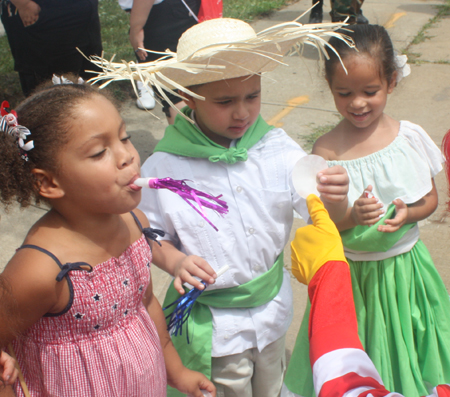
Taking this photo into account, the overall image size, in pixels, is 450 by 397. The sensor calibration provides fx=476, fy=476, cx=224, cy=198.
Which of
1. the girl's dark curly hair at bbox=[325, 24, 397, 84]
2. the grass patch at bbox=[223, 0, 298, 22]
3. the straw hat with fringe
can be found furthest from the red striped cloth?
the grass patch at bbox=[223, 0, 298, 22]

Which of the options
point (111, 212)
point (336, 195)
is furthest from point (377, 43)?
point (111, 212)

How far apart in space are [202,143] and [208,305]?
23.1 inches

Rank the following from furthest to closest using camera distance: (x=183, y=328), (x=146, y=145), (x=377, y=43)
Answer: (x=146, y=145) < (x=377, y=43) < (x=183, y=328)

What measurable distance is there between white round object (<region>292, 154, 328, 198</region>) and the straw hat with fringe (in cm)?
34

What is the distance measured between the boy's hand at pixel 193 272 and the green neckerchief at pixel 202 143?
0.37 meters

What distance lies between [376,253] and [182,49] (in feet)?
3.56

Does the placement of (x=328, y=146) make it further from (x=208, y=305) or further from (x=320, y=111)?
(x=320, y=111)

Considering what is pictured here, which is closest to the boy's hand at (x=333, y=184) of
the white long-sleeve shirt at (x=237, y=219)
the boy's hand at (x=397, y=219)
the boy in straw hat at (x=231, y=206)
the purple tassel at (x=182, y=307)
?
the boy in straw hat at (x=231, y=206)

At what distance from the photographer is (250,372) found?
179cm

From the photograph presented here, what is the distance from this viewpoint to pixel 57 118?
49.0 inches

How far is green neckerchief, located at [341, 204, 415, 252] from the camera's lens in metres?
1.80

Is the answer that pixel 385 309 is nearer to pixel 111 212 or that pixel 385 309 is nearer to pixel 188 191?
pixel 188 191

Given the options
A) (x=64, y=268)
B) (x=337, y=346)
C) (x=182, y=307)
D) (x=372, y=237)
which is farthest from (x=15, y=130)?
(x=372, y=237)

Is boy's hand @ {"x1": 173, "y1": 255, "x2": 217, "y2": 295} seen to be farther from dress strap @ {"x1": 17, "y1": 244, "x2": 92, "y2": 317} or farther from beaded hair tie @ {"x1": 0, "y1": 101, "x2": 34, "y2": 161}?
beaded hair tie @ {"x1": 0, "y1": 101, "x2": 34, "y2": 161}
